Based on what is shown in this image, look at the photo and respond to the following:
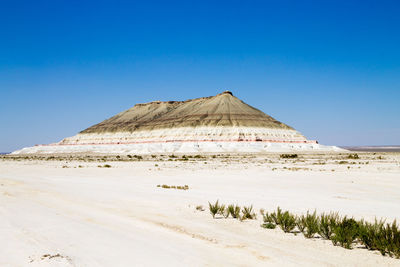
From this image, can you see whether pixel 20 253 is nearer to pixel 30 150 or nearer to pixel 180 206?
pixel 180 206

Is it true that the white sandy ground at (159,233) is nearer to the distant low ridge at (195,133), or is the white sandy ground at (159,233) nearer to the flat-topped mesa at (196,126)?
the distant low ridge at (195,133)

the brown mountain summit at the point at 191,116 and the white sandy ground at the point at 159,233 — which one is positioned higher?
the brown mountain summit at the point at 191,116

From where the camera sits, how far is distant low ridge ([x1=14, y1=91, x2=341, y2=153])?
110 m

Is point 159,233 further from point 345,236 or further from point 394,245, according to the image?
point 394,245

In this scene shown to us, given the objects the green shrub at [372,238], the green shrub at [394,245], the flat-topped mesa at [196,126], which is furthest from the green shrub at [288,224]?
the flat-topped mesa at [196,126]

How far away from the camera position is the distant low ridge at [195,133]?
110 metres

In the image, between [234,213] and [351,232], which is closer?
[351,232]

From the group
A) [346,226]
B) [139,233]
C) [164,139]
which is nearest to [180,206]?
[139,233]

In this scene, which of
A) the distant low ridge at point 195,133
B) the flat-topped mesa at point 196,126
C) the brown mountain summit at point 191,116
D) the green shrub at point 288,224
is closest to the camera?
the green shrub at point 288,224

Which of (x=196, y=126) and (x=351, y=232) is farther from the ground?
(x=196, y=126)

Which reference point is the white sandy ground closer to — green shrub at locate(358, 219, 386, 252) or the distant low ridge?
green shrub at locate(358, 219, 386, 252)

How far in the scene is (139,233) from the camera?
313 inches

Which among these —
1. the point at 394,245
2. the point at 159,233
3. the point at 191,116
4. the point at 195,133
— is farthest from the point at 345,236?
the point at 191,116

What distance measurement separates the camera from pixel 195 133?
124 meters
